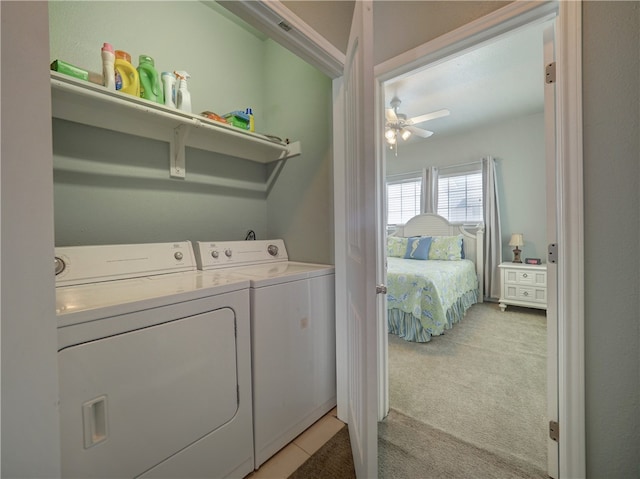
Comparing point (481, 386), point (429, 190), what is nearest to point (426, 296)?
point (481, 386)

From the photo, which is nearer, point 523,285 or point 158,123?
point 158,123

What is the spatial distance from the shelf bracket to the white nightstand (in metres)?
3.98

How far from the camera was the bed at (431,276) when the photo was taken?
257cm

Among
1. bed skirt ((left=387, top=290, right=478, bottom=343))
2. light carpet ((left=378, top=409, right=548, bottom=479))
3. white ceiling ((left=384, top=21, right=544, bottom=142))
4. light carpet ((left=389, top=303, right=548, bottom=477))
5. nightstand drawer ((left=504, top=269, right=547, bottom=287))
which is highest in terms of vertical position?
white ceiling ((left=384, top=21, right=544, bottom=142))

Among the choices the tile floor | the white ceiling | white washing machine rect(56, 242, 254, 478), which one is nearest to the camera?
white washing machine rect(56, 242, 254, 478)

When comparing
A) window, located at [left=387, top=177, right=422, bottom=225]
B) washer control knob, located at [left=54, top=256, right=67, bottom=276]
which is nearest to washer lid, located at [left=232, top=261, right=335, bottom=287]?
washer control knob, located at [left=54, top=256, right=67, bottom=276]

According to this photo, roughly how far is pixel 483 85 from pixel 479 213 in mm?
1942

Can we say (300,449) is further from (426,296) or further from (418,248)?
(418,248)

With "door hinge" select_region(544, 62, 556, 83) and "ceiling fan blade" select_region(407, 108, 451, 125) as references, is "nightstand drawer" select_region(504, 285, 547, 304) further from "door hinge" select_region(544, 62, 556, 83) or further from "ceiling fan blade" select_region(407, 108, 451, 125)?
"door hinge" select_region(544, 62, 556, 83)

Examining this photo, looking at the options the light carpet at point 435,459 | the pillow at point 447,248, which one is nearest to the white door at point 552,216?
the light carpet at point 435,459

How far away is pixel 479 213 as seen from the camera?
13.7 feet

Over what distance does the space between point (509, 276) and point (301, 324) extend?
3.41 meters

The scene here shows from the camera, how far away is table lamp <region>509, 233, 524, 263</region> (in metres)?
3.64

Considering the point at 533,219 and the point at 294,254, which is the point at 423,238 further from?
the point at 294,254
